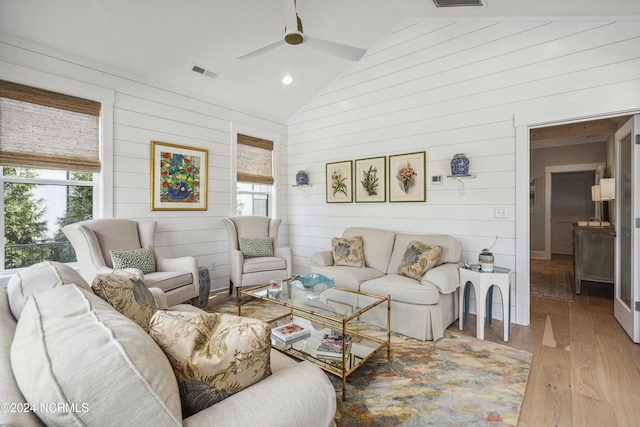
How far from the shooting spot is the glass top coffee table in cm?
214

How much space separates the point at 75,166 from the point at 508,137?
4510 millimetres

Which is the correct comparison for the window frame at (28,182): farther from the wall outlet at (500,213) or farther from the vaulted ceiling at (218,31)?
the wall outlet at (500,213)

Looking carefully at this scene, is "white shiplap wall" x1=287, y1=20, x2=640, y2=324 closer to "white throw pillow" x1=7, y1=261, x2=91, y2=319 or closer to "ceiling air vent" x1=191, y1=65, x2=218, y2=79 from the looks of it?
"ceiling air vent" x1=191, y1=65, x2=218, y2=79

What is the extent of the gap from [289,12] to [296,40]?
28cm

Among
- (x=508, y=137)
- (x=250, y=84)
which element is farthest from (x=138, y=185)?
(x=508, y=137)

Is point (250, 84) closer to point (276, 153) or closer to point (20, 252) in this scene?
point (276, 153)

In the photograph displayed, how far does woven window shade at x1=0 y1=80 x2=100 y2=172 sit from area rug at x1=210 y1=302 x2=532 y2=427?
3.27 m

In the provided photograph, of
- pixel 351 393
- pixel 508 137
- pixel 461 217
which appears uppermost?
pixel 508 137

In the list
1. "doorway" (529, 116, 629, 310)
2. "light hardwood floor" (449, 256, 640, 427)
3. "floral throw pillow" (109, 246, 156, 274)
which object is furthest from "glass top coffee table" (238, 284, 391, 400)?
"doorway" (529, 116, 629, 310)

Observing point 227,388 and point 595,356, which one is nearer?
point 227,388

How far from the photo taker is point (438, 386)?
83.5 inches

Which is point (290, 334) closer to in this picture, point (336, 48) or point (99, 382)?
point (99, 382)

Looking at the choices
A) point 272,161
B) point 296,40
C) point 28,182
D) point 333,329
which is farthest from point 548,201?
point 28,182

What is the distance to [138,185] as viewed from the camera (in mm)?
3664
